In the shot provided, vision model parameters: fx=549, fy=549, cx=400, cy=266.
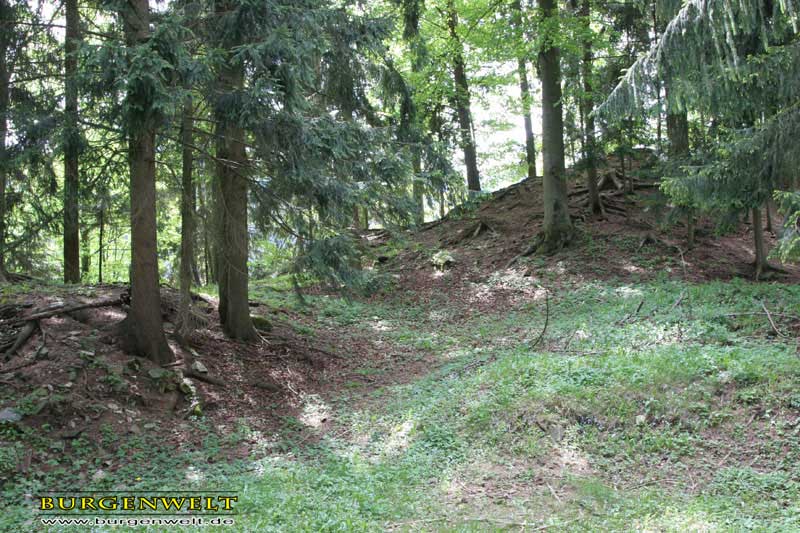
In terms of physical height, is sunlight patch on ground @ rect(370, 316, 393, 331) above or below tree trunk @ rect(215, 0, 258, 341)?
below

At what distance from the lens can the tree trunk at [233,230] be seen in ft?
29.1

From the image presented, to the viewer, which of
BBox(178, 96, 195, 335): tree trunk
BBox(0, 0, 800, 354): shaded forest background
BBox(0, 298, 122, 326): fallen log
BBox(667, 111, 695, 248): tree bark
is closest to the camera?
BBox(0, 0, 800, 354): shaded forest background

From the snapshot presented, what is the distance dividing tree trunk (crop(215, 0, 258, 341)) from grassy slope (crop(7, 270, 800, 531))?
2.47 meters

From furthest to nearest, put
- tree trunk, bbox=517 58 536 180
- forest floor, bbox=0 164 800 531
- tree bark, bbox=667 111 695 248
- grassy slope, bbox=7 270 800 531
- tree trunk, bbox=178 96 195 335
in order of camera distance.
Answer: tree trunk, bbox=517 58 536 180, tree bark, bbox=667 111 695 248, tree trunk, bbox=178 96 195 335, forest floor, bbox=0 164 800 531, grassy slope, bbox=7 270 800 531

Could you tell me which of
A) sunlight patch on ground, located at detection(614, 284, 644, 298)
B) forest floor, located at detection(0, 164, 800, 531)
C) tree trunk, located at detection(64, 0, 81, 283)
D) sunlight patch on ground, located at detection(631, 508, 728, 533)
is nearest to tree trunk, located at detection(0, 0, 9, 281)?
tree trunk, located at detection(64, 0, 81, 283)

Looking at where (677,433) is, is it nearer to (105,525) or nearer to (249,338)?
(105,525)

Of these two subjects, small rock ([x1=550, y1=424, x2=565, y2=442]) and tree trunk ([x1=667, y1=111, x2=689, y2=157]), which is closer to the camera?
small rock ([x1=550, y1=424, x2=565, y2=442])

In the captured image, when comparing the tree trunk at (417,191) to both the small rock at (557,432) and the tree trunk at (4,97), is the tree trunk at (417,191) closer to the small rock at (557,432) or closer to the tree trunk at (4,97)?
the small rock at (557,432)

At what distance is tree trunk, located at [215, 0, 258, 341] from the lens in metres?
8.88

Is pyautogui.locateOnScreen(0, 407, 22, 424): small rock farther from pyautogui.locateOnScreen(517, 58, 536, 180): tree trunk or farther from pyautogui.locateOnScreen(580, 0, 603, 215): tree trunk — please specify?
pyautogui.locateOnScreen(517, 58, 536, 180): tree trunk

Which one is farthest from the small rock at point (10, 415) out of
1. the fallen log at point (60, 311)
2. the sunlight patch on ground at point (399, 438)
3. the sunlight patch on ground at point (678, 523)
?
the sunlight patch on ground at point (678, 523)

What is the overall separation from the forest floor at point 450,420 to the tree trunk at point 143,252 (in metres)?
0.39

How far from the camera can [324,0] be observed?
9414 mm

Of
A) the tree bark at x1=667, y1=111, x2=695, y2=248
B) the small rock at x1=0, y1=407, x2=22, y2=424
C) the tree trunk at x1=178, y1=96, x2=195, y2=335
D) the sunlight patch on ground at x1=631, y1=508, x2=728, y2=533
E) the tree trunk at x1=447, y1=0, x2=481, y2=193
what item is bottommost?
the sunlight patch on ground at x1=631, y1=508, x2=728, y2=533
